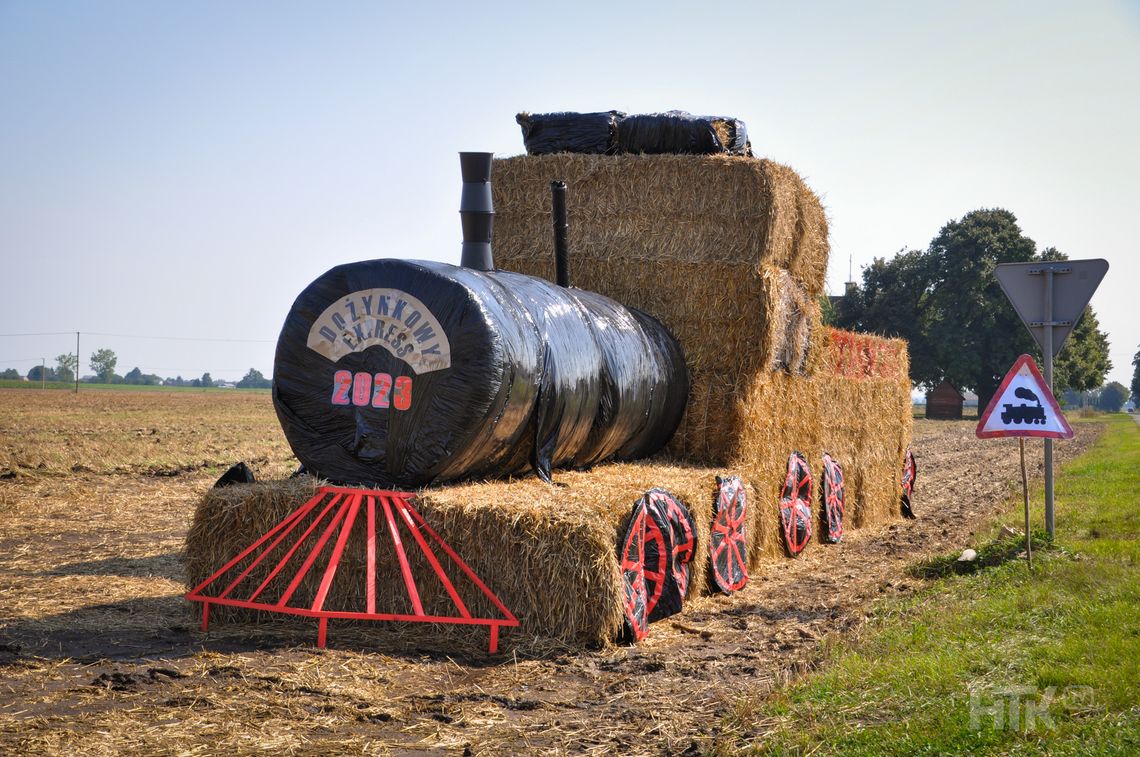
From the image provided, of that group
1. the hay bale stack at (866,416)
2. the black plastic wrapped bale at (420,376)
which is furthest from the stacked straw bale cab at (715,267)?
the black plastic wrapped bale at (420,376)

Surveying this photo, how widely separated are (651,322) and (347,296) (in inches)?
158

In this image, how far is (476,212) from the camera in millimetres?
9445

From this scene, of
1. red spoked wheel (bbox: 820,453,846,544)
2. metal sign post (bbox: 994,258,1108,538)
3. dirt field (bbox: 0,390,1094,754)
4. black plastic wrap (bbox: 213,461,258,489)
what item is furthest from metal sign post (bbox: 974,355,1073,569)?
black plastic wrap (bbox: 213,461,258,489)

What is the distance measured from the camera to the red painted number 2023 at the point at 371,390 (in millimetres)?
7203

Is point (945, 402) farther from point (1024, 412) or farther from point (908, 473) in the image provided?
point (1024, 412)

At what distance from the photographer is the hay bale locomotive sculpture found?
691cm

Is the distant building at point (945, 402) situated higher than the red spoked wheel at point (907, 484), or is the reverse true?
the distant building at point (945, 402)

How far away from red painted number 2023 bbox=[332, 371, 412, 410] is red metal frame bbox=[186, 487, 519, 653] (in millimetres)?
619

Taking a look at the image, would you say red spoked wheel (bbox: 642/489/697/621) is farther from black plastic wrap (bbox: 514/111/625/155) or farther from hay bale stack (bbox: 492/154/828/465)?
black plastic wrap (bbox: 514/111/625/155)

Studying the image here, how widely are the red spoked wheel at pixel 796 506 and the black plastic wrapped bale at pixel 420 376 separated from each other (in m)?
3.87

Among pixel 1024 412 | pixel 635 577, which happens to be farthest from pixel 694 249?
pixel 635 577

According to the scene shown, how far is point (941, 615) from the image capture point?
710 cm

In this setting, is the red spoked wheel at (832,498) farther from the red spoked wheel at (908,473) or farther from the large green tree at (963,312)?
the large green tree at (963,312)

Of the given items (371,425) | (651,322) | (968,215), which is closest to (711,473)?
(651,322)
